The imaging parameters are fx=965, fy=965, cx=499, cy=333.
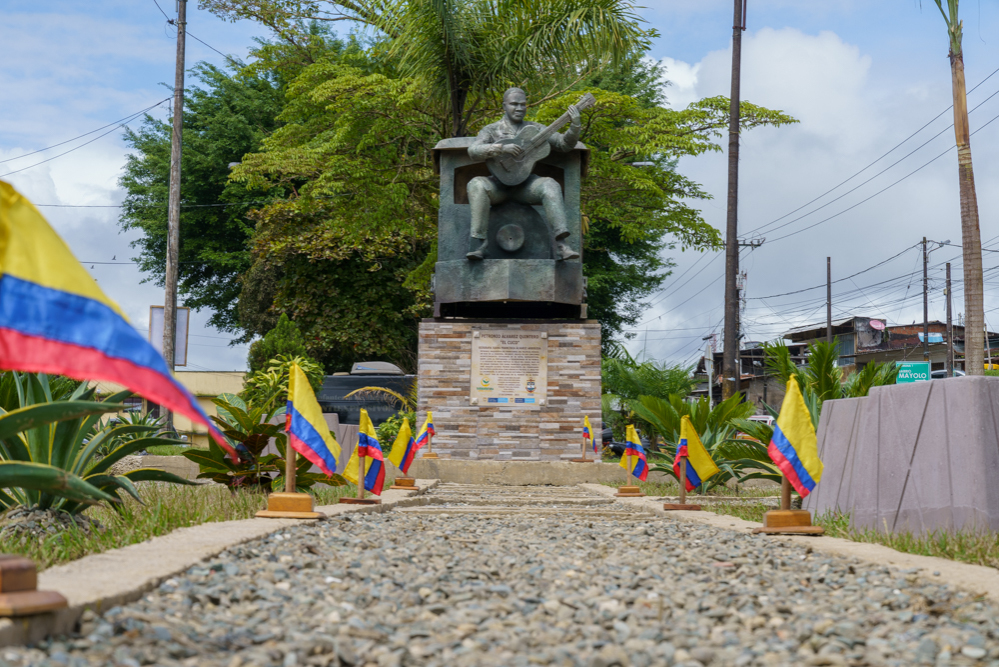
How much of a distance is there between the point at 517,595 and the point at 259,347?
18.9m

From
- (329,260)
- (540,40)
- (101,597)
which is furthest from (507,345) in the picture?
(329,260)

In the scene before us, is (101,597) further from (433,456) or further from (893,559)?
(433,456)

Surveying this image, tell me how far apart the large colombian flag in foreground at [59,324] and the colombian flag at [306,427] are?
3.00 metres

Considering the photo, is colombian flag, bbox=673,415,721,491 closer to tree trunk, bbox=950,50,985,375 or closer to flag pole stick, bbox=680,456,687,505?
flag pole stick, bbox=680,456,687,505

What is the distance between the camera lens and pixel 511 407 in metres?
14.0

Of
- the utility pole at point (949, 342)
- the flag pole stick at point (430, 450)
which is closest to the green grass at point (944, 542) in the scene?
the flag pole stick at point (430, 450)

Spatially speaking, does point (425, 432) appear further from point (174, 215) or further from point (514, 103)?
point (174, 215)

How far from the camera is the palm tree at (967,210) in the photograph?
13.5 m

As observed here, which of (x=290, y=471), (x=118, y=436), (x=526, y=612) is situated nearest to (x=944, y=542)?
(x=526, y=612)

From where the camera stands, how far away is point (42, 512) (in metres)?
4.71

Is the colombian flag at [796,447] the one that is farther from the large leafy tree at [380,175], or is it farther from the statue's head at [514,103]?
the large leafy tree at [380,175]

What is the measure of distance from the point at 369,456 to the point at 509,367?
6749 millimetres

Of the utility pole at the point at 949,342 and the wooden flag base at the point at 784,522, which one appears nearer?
the wooden flag base at the point at 784,522

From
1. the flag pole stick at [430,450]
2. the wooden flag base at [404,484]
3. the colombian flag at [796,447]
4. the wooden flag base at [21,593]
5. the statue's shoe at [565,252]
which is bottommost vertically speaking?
the wooden flag base at [404,484]
